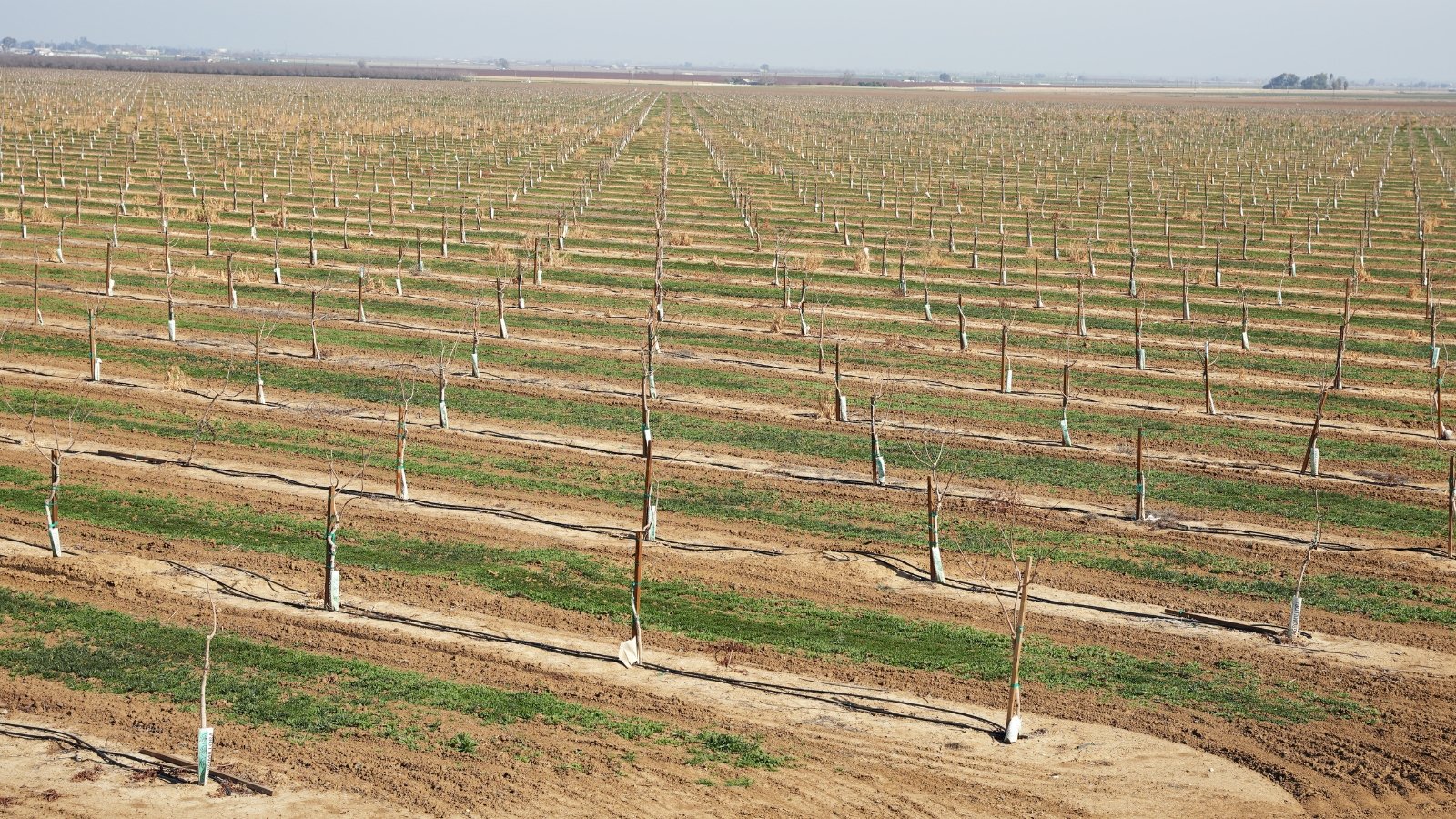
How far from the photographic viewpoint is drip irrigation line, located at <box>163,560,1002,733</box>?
675 inches

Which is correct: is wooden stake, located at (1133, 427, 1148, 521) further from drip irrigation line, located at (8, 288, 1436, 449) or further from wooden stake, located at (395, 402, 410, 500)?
wooden stake, located at (395, 402, 410, 500)

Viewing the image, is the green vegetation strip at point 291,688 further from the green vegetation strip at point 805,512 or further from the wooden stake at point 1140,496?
the wooden stake at point 1140,496

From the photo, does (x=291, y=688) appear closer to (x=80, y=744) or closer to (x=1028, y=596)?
(x=80, y=744)

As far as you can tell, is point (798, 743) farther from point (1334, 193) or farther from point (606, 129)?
point (606, 129)

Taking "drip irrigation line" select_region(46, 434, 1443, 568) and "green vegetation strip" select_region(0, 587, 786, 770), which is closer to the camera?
"green vegetation strip" select_region(0, 587, 786, 770)

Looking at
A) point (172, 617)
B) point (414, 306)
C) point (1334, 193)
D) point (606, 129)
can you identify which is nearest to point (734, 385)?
point (414, 306)

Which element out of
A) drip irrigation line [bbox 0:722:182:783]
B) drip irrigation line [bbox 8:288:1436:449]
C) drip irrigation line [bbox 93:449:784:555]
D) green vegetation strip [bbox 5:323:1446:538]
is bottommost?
drip irrigation line [bbox 0:722:182:783]

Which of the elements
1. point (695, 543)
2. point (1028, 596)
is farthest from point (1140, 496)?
point (695, 543)

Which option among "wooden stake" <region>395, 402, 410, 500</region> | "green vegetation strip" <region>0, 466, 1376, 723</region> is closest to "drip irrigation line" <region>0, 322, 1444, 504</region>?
"wooden stake" <region>395, 402, 410, 500</region>

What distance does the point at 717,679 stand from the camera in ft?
59.1

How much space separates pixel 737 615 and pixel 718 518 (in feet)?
14.0

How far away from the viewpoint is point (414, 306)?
41406 millimetres

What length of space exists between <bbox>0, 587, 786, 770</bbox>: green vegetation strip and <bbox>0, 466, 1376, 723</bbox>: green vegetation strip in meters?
2.88

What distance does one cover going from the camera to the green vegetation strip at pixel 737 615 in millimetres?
18047
